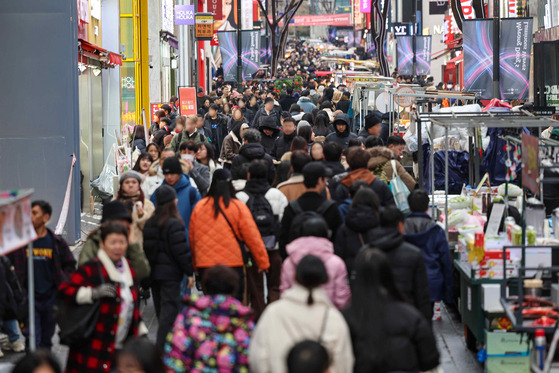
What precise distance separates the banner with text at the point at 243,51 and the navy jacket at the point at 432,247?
98.8ft

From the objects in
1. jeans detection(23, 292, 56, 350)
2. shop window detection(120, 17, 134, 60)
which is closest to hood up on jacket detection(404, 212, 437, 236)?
jeans detection(23, 292, 56, 350)

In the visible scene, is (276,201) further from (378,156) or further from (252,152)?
(252,152)

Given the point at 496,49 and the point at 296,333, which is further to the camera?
the point at 496,49

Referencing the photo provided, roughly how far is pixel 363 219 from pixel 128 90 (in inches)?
813

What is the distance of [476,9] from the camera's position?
21.5 m

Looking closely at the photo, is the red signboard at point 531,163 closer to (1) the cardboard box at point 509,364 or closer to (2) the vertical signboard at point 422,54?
(1) the cardboard box at point 509,364

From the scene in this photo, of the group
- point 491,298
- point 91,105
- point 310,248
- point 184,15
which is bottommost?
point 491,298

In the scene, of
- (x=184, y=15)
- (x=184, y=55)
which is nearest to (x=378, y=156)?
(x=184, y=15)

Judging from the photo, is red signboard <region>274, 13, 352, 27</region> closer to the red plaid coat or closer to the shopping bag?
the shopping bag

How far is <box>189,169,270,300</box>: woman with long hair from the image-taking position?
8297 mm

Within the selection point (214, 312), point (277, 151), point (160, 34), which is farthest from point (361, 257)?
point (160, 34)

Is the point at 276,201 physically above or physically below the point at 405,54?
below

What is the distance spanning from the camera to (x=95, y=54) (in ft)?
62.6

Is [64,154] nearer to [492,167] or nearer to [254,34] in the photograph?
[492,167]
